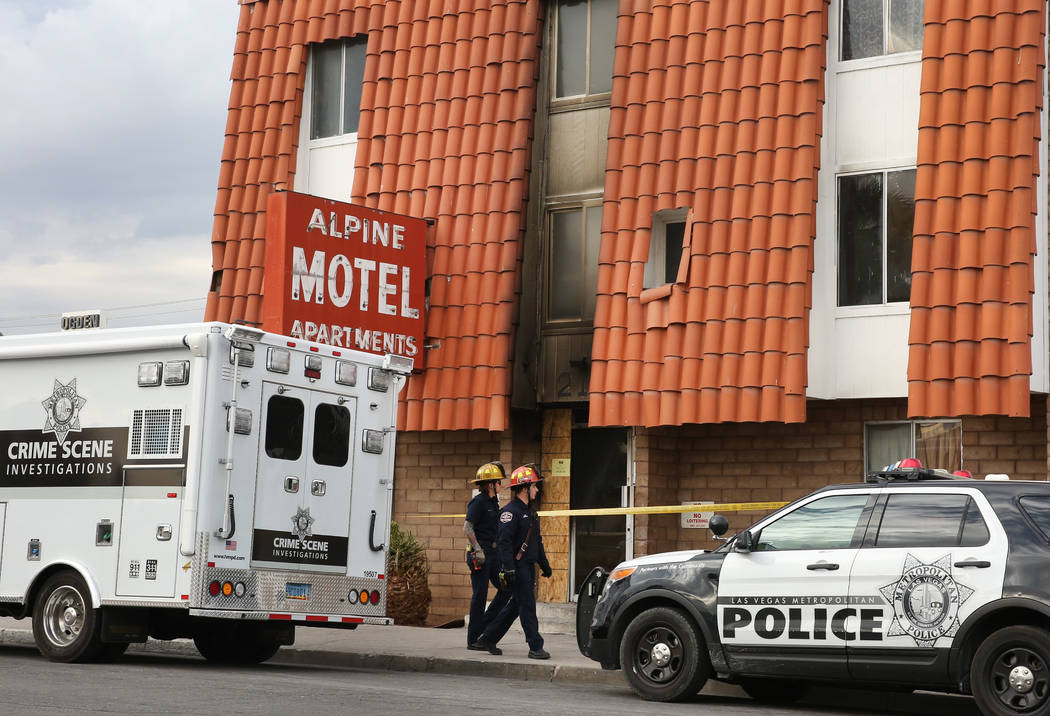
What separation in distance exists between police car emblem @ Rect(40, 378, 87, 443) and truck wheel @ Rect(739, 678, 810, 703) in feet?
20.3

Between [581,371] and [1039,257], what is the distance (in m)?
5.59

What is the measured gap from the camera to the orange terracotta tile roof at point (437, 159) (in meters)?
18.0

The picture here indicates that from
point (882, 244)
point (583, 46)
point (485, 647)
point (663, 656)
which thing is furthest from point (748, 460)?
point (663, 656)

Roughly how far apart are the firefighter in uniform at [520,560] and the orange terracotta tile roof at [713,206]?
2857 mm

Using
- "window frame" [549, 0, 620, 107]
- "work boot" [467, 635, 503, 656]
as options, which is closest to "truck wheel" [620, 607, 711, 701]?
"work boot" [467, 635, 503, 656]

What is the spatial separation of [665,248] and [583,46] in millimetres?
3217

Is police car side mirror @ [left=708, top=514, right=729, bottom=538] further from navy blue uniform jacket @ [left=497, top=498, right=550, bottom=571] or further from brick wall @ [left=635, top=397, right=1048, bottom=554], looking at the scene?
brick wall @ [left=635, top=397, right=1048, bottom=554]

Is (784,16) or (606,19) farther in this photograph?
(606,19)

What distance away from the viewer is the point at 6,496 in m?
13.2

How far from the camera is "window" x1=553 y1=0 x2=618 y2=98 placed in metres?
18.5

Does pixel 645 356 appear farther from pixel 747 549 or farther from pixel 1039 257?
pixel 747 549

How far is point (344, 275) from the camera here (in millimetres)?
17391

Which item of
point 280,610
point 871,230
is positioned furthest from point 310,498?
point 871,230

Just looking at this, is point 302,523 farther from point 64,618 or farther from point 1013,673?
point 1013,673
